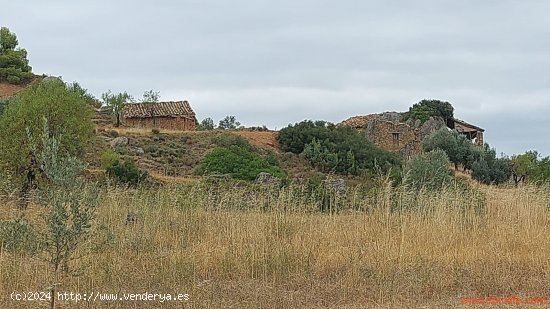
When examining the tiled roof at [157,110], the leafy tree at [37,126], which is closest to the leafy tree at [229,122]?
the tiled roof at [157,110]

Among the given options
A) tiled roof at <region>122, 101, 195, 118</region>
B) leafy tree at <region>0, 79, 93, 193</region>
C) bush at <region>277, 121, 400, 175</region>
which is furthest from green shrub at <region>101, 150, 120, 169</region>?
tiled roof at <region>122, 101, 195, 118</region>

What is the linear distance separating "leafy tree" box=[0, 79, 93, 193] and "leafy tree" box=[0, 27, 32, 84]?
35.1 m

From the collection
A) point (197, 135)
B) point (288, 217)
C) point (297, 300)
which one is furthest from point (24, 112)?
point (197, 135)

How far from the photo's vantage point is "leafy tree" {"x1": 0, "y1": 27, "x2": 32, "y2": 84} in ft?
169

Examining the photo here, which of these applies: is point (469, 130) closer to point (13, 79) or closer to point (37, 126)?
point (13, 79)

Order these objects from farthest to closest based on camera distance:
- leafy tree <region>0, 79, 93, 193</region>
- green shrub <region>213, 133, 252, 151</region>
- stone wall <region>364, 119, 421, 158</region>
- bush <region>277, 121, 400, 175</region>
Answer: stone wall <region>364, 119, 421, 158</region>, green shrub <region>213, 133, 252, 151</region>, bush <region>277, 121, 400, 175</region>, leafy tree <region>0, 79, 93, 193</region>

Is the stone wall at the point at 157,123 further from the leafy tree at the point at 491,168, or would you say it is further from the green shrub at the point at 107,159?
the leafy tree at the point at 491,168

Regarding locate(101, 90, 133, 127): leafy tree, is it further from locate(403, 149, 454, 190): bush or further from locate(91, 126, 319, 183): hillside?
locate(403, 149, 454, 190): bush

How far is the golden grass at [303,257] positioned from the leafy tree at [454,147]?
28870mm

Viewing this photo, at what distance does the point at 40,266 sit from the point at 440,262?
4705 mm

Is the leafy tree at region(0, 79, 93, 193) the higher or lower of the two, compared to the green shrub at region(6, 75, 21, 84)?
lower

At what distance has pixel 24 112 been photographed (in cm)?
1712

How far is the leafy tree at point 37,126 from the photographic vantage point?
16344 millimetres

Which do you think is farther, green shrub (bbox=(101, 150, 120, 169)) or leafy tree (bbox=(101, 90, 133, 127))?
leafy tree (bbox=(101, 90, 133, 127))
